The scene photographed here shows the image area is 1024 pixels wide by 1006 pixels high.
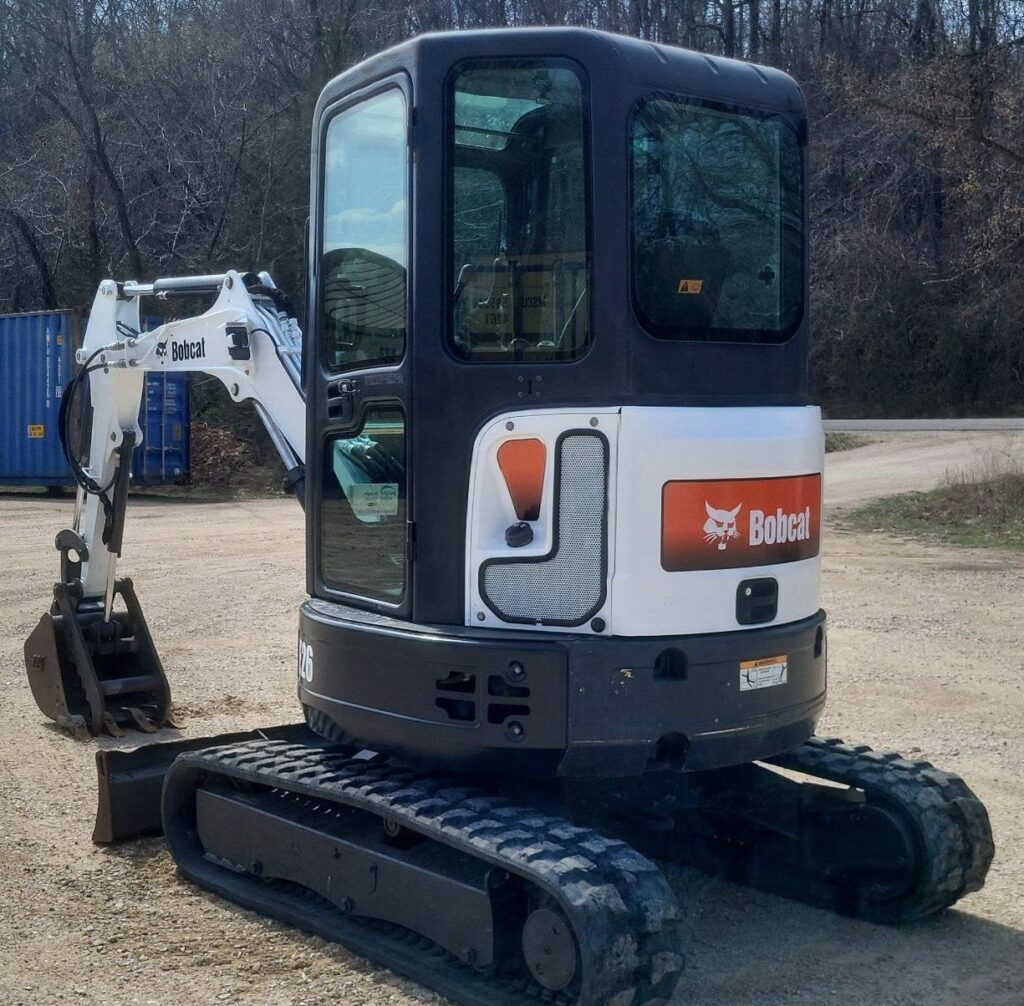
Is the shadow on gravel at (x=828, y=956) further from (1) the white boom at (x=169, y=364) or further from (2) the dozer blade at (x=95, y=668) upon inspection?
(2) the dozer blade at (x=95, y=668)

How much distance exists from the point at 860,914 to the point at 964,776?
2042mm

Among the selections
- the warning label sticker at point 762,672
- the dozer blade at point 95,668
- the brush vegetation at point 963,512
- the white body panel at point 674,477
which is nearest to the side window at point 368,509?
the white body panel at point 674,477

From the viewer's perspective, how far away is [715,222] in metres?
4.52

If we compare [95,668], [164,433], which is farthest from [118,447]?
[164,433]

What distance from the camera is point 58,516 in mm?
18844

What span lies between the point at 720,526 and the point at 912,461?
20.3 m

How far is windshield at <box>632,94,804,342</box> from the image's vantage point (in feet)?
14.3

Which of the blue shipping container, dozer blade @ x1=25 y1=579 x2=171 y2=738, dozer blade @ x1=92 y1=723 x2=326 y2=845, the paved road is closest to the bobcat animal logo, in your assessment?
dozer blade @ x1=92 y1=723 x2=326 y2=845

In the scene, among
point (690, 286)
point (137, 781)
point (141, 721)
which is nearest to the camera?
A: point (690, 286)

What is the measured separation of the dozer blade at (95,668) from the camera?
762cm

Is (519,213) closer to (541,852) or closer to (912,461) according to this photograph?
(541,852)

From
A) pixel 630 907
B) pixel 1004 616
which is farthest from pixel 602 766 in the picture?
pixel 1004 616

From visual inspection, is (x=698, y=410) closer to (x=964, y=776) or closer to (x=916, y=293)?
(x=964, y=776)

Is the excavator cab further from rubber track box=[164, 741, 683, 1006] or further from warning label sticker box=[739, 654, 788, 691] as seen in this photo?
rubber track box=[164, 741, 683, 1006]
